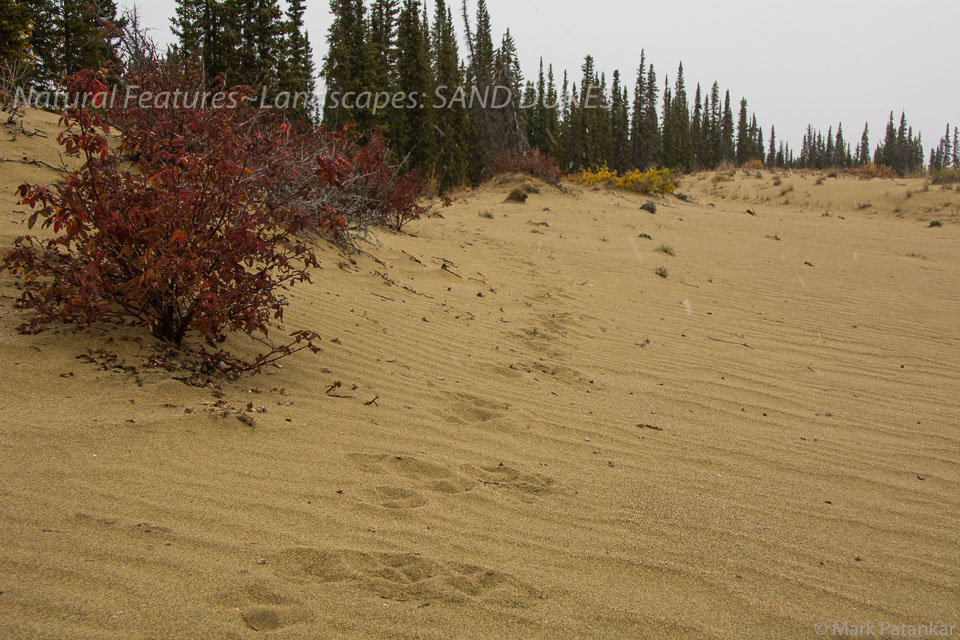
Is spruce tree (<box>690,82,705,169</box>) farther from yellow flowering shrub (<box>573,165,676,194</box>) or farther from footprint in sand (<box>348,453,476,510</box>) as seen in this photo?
footprint in sand (<box>348,453,476,510</box>)

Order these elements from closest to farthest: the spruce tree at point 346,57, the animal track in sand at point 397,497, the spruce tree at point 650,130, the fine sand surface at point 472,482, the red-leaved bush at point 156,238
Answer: the fine sand surface at point 472,482 → the animal track in sand at point 397,497 → the red-leaved bush at point 156,238 → the spruce tree at point 346,57 → the spruce tree at point 650,130

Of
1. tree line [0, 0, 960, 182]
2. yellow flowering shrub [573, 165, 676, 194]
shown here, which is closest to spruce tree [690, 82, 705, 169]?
tree line [0, 0, 960, 182]

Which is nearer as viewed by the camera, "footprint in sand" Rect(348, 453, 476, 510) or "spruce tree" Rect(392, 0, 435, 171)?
"footprint in sand" Rect(348, 453, 476, 510)

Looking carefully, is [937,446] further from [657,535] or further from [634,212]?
[634,212]

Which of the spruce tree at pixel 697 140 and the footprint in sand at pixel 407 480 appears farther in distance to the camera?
the spruce tree at pixel 697 140

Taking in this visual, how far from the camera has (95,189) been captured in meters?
3.01

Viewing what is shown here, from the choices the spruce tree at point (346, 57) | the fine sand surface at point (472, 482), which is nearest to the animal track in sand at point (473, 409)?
the fine sand surface at point (472, 482)

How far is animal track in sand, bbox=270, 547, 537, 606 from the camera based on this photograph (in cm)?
184

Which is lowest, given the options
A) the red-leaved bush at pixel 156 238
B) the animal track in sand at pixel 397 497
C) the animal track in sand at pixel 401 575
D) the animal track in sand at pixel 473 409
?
the animal track in sand at pixel 401 575

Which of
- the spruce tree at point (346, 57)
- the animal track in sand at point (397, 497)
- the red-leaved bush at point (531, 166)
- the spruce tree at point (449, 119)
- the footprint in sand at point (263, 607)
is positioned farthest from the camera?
the spruce tree at point (449, 119)

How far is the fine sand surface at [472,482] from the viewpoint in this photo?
1757 mm

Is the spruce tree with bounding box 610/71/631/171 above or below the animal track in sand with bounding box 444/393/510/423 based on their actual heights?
above

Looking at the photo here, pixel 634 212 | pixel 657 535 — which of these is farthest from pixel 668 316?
pixel 634 212

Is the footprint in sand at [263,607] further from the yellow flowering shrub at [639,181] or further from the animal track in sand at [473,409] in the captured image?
the yellow flowering shrub at [639,181]
